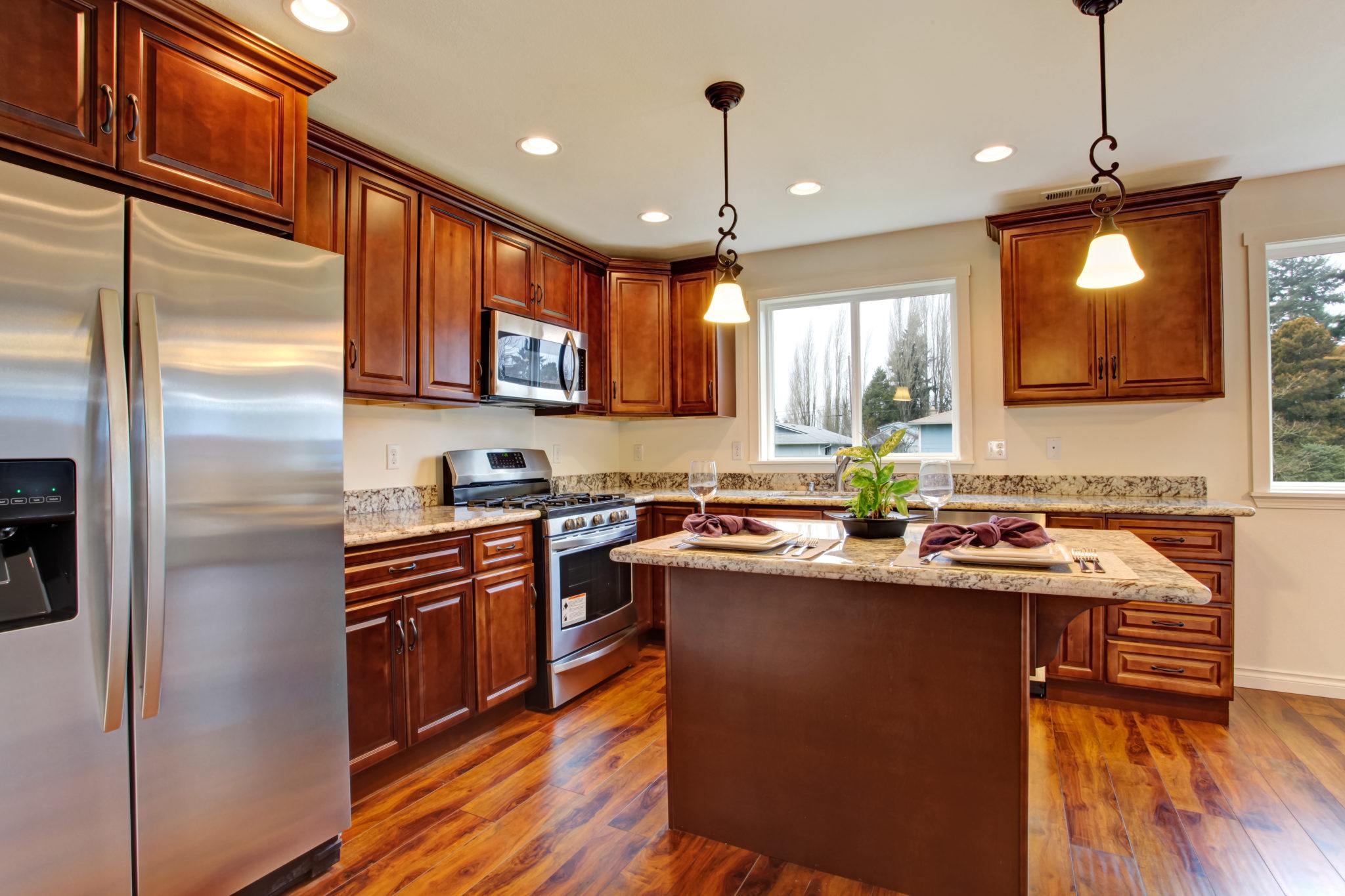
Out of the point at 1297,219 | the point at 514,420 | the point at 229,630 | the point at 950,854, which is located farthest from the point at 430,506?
the point at 1297,219

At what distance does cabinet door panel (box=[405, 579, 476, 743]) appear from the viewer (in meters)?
2.34

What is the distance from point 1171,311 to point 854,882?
114 inches

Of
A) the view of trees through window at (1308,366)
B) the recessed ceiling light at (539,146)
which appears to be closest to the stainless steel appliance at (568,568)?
the recessed ceiling light at (539,146)

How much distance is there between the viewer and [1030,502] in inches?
122

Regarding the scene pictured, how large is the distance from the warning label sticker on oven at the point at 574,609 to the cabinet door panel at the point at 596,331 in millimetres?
1177

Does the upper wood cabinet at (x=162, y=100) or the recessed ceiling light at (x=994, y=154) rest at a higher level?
the recessed ceiling light at (x=994, y=154)

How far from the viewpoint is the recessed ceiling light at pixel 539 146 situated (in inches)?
104

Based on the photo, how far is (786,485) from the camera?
4.17 m

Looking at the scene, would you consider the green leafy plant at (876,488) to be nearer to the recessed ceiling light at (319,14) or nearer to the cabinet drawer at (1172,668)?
the cabinet drawer at (1172,668)

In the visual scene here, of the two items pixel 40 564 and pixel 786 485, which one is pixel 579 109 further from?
pixel 786 485

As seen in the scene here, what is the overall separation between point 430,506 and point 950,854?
8.44 feet

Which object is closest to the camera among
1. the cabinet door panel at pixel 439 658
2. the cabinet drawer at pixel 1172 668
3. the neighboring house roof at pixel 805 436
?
the cabinet door panel at pixel 439 658

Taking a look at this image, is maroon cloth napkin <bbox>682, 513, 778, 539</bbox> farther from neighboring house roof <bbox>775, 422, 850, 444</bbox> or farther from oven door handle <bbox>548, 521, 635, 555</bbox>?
neighboring house roof <bbox>775, 422, 850, 444</bbox>

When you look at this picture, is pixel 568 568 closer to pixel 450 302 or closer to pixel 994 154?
pixel 450 302
